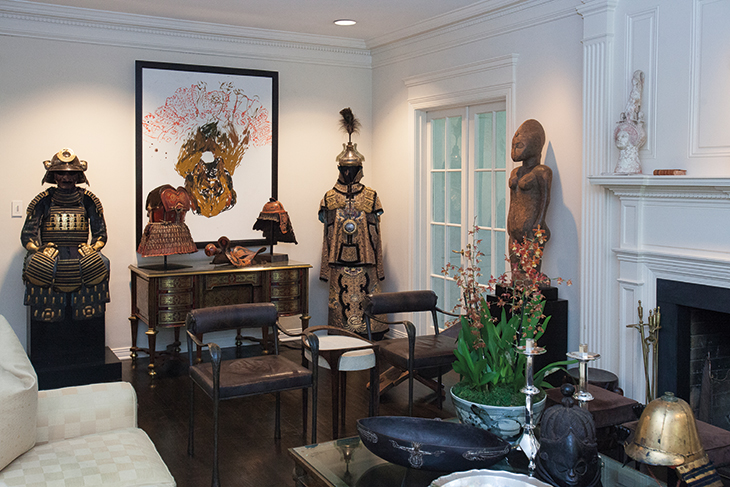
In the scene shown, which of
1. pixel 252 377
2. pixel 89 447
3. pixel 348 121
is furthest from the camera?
pixel 348 121

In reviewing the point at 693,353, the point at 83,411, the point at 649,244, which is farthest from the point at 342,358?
the point at 693,353

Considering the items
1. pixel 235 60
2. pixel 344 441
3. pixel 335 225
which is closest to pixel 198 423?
pixel 344 441

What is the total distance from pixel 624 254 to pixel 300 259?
124 inches

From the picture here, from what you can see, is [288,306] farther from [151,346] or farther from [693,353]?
[693,353]

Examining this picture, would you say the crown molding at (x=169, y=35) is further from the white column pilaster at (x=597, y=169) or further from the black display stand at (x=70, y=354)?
the white column pilaster at (x=597, y=169)

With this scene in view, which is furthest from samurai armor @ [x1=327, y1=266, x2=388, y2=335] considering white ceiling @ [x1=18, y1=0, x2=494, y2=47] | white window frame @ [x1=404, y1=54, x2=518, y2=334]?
white ceiling @ [x1=18, y1=0, x2=494, y2=47]

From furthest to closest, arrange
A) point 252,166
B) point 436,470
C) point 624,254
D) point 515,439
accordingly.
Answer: point 252,166, point 624,254, point 515,439, point 436,470

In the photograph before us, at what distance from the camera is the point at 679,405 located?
1905 millimetres

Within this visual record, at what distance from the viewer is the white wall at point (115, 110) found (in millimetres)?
5039

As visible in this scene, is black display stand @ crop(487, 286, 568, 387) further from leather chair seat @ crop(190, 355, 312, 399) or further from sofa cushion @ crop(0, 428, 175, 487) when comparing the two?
sofa cushion @ crop(0, 428, 175, 487)

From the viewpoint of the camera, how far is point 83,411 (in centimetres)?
257

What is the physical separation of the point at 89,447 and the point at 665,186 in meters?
2.93

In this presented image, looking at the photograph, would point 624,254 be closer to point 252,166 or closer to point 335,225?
point 335,225

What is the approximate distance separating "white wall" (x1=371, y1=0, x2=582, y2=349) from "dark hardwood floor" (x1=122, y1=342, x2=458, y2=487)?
124 centimetres
